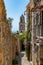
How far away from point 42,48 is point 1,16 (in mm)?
6863

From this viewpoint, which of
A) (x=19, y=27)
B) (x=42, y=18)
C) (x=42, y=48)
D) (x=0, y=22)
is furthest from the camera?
(x=19, y=27)

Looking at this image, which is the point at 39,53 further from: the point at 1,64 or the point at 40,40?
the point at 1,64

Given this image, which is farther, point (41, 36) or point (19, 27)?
point (19, 27)

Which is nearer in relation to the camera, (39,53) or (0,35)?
(0,35)

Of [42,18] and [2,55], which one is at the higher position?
[42,18]

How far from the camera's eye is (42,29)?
15492 mm

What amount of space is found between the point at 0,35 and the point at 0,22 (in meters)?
0.54

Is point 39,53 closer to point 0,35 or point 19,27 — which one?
point 0,35

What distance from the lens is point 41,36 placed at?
15.4 m

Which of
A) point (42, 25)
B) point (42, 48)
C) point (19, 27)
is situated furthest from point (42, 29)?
point (19, 27)

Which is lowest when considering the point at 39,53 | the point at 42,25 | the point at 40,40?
the point at 39,53

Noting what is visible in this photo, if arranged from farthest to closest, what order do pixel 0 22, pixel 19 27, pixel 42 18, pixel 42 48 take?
pixel 19 27, pixel 42 18, pixel 42 48, pixel 0 22

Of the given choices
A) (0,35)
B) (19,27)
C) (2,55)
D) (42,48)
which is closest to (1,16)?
(0,35)

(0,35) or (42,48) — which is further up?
(0,35)
